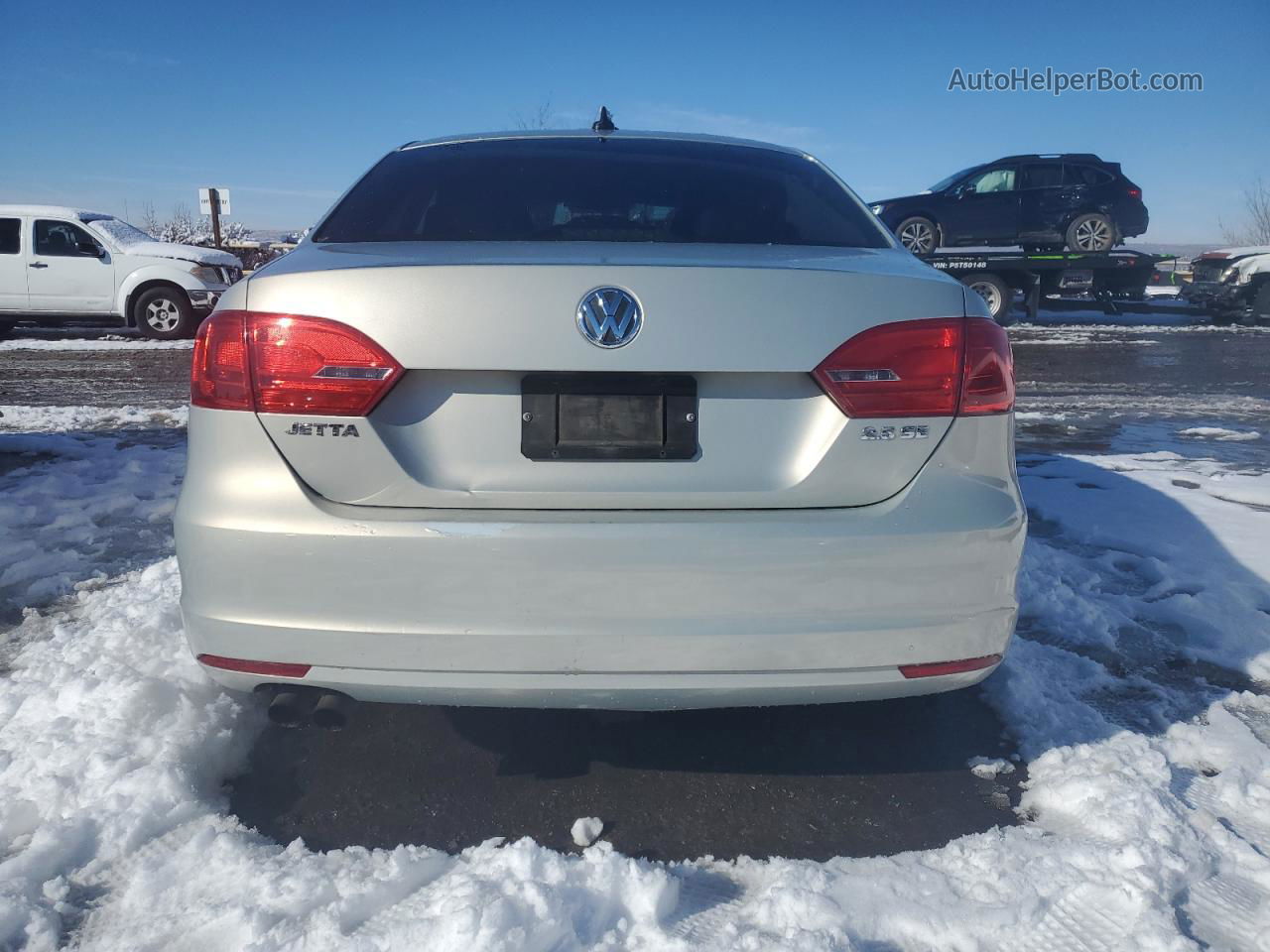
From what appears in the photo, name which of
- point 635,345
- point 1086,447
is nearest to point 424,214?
point 635,345

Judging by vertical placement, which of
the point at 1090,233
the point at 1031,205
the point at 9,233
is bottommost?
the point at 9,233

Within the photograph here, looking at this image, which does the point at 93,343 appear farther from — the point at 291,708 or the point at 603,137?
the point at 291,708

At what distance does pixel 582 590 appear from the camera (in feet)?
6.57

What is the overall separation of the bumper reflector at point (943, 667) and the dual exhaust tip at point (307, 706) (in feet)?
4.04

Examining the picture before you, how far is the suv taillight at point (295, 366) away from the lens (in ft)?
6.51

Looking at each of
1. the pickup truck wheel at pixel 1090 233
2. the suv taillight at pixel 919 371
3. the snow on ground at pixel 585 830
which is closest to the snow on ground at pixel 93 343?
the snow on ground at pixel 585 830

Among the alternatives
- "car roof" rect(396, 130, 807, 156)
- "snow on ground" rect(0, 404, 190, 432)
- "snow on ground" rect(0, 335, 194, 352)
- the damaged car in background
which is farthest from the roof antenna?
the damaged car in background

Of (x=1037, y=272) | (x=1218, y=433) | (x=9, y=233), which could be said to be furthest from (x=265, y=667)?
(x=1037, y=272)

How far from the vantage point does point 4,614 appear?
3469 mm

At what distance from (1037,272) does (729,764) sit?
48.8 feet

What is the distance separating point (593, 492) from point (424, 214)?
110cm

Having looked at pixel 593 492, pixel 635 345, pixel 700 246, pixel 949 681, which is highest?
pixel 700 246

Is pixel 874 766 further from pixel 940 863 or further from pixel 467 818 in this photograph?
pixel 467 818

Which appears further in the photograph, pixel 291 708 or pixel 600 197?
pixel 600 197
